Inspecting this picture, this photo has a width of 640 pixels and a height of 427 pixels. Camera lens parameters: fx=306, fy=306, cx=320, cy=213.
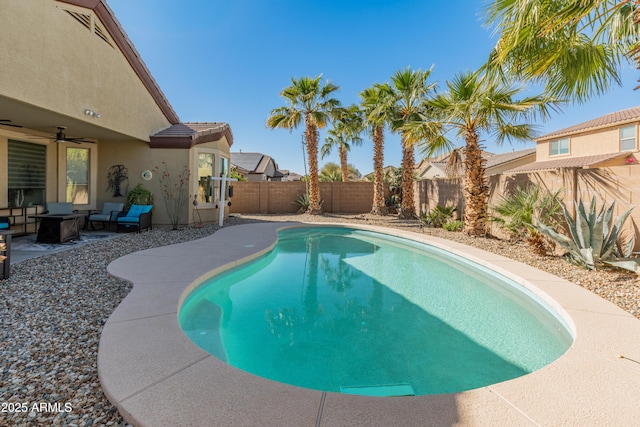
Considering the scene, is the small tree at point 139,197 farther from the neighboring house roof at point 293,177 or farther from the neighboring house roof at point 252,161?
the neighboring house roof at point 293,177

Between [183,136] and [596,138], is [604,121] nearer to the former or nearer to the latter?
[596,138]

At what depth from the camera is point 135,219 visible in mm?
10508

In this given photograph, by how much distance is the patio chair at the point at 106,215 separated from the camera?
1070 centimetres

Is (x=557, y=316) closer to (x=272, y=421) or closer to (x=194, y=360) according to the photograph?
(x=272, y=421)

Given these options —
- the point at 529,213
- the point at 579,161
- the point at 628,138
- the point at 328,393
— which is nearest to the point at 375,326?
the point at 328,393

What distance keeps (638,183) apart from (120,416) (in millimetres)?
9344

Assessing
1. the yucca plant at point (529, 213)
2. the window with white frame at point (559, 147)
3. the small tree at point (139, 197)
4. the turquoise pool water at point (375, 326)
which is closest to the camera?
the turquoise pool water at point (375, 326)

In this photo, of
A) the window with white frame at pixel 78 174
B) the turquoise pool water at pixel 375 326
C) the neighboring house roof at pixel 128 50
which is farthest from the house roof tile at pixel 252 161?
the turquoise pool water at pixel 375 326

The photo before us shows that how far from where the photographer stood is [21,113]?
7523 millimetres

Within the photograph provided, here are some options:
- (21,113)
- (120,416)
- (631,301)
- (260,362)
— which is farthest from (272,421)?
(21,113)

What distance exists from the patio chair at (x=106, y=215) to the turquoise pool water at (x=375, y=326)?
6319mm

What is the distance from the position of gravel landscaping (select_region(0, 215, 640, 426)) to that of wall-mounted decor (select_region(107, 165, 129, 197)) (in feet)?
14.8

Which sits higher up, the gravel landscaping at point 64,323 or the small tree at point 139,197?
the small tree at point 139,197

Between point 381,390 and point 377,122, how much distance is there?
48.7ft
